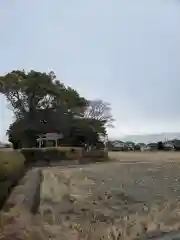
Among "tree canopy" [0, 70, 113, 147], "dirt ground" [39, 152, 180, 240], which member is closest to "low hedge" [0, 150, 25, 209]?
"dirt ground" [39, 152, 180, 240]

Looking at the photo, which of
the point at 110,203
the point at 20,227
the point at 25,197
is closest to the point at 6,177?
the point at 25,197

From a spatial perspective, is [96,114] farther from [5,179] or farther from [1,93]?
[5,179]

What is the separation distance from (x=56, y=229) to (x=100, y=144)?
109 feet

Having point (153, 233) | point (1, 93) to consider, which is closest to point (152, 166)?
point (153, 233)

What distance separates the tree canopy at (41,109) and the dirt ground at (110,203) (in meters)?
22.3

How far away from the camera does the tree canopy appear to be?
3712 cm

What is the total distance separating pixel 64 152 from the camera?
2177 centimetres

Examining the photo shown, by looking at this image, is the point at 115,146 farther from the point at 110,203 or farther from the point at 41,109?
the point at 110,203

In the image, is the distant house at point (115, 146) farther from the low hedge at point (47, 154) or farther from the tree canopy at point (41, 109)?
the low hedge at point (47, 154)

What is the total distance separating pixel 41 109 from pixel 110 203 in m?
28.1

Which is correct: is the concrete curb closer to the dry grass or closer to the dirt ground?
the dirt ground

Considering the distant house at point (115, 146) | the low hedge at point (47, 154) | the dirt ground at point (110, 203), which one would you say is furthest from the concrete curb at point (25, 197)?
the distant house at point (115, 146)

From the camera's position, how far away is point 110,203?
35.8 ft

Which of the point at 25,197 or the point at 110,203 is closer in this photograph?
the point at 25,197
